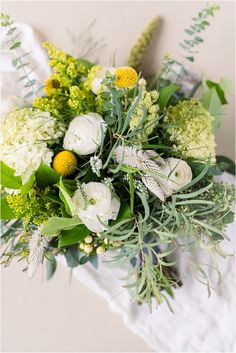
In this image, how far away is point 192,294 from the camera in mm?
1002

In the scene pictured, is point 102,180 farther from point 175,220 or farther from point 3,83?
point 3,83

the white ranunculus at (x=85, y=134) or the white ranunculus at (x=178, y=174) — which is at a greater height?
the white ranunculus at (x=85, y=134)

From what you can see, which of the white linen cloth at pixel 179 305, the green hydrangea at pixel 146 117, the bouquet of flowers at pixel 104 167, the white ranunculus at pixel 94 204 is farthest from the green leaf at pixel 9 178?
the white linen cloth at pixel 179 305

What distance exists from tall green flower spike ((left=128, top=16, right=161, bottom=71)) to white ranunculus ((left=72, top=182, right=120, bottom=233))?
466mm

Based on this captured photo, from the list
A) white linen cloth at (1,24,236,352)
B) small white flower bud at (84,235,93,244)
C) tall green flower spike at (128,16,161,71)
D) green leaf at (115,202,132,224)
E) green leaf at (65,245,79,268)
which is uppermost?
tall green flower spike at (128,16,161,71)

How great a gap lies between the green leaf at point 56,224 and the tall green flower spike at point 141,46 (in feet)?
1.62

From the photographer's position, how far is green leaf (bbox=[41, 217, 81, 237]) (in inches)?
25.4

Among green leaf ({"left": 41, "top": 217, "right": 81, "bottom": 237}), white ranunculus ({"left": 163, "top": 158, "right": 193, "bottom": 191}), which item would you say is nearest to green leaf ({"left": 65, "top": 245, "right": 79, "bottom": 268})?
green leaf ({"left": 41, "top": 217, "right": 81, "bottom": 237})

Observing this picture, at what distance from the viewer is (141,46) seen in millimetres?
1006

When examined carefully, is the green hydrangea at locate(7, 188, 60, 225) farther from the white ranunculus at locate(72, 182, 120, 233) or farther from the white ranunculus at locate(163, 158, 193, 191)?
the white ranunculus at locate(163, 158, 193, 191)

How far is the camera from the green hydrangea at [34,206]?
671 millimetres

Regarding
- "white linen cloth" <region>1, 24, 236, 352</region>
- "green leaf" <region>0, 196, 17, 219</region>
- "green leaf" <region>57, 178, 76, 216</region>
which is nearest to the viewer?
"green leaf" <region>57, 178, 76, 216</region>

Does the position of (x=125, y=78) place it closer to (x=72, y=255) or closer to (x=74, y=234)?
(x=74, y=234)

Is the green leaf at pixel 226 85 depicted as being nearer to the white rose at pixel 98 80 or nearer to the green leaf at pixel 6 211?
the white rose at pixel 98 80
